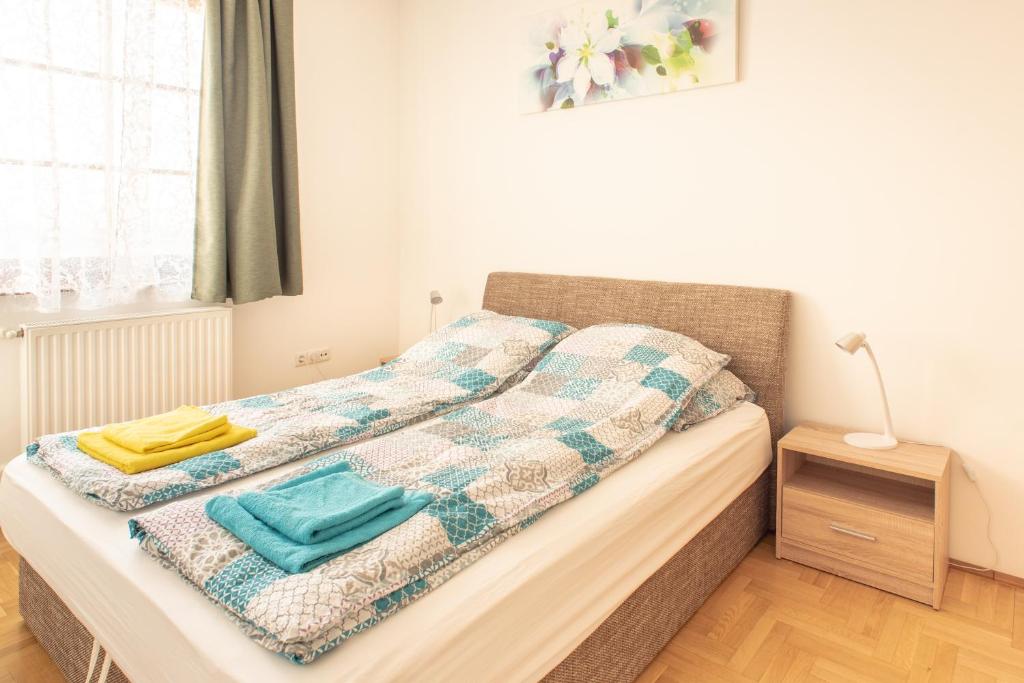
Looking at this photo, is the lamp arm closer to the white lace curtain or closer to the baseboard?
the baseboard

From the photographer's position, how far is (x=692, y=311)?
2.62m

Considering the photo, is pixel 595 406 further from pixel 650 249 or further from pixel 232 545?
pixel 232 545

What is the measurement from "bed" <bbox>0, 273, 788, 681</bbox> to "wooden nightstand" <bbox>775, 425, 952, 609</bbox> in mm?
129

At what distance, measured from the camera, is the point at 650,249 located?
9.29 ft

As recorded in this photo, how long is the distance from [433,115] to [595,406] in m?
2.15

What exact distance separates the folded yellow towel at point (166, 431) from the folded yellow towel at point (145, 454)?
0.04ft

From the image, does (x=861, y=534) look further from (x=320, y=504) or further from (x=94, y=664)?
(x=94, y=664)

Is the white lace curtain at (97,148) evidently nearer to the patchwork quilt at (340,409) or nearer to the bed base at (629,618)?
the patchwork quilt at (340,409)

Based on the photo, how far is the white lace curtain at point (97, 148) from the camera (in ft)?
7.69

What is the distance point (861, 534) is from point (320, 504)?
1717 mm

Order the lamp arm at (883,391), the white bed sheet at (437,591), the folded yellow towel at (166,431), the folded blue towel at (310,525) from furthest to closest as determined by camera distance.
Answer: the lamp arm at (883,391), the folded yellow towel at (166,431), the folded blue towel at (310,525), the white bed sheet at (437,591)

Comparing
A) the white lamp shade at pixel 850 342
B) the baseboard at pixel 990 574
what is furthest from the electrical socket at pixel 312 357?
the baseboard at pixel 990 574

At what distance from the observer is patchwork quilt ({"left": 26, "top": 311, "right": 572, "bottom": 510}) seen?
1.58m

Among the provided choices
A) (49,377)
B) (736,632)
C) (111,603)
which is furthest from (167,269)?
(736,632)
